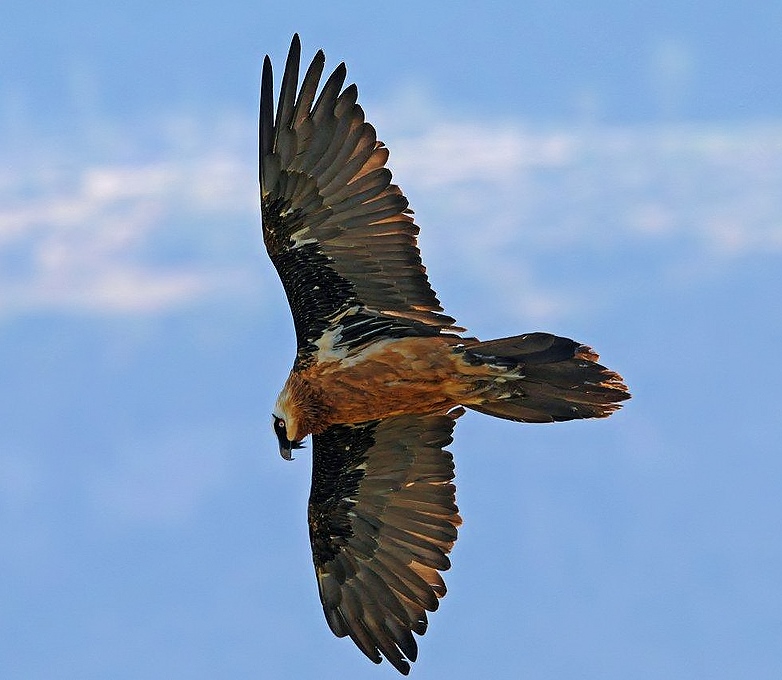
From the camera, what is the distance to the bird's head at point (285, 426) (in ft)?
37.7

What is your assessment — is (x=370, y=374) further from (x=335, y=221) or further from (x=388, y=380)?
(x=335, y=221)

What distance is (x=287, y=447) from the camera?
11.6 metres

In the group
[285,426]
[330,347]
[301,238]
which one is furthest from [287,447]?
[301,238]

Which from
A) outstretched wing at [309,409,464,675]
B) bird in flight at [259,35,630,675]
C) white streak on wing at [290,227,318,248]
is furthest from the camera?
outstretched wing at [309,409,464,675]

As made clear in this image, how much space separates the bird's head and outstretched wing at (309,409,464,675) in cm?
59

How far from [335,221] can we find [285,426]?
1.75 m

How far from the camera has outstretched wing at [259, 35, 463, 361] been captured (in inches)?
447

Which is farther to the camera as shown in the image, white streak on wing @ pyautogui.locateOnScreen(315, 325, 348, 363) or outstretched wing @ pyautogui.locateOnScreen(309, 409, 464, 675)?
outstretched wing @ pyautogui.locateOnScreen(309, 409, 464, 675)

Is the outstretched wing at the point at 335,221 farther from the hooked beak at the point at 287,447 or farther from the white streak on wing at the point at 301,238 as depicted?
the hooked beak at the point at 287,447

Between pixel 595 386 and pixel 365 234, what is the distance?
235 centimetres

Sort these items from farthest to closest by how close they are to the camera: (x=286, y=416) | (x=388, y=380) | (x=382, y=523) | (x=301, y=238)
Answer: (x=382, y=523) → (x=301, y=238) → (x=286, y=416) → (x=388, y=380)

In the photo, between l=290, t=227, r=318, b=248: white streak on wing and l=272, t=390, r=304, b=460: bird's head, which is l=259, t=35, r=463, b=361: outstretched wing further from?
l=272, t=390, r=304, b=460: bird's head

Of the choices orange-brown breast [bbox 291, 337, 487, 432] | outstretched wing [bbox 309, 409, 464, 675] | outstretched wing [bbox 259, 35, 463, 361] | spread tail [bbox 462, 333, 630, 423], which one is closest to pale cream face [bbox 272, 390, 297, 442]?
orange-brown breast [bbox 291, 337, 487, 432]

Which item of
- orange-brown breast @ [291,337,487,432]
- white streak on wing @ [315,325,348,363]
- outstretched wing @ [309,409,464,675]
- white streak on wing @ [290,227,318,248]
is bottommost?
outstretched wing @ [309,409,464,675]
